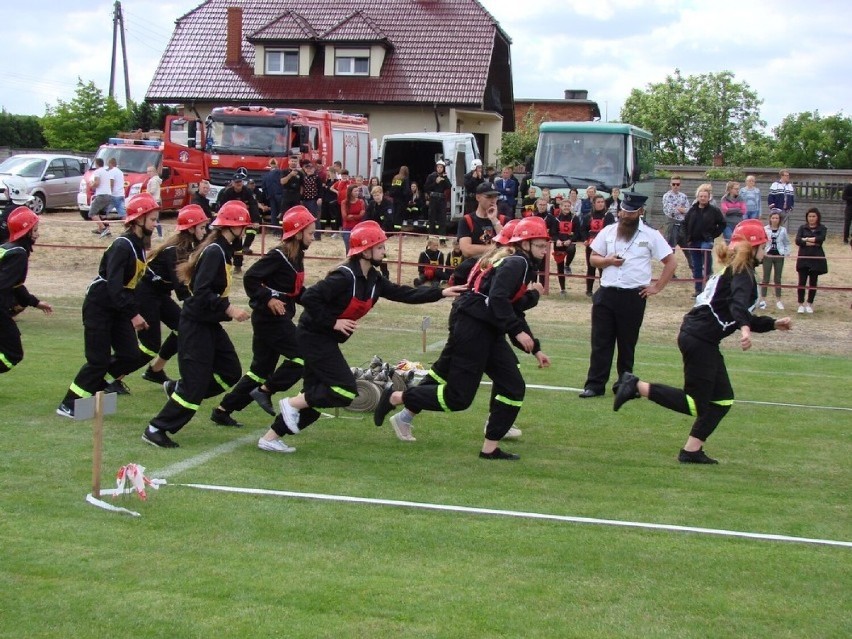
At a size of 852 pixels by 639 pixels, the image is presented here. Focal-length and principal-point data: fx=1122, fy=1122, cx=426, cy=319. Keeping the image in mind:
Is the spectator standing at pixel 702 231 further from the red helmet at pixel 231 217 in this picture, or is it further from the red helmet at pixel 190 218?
the red helmet at pixel 231 217

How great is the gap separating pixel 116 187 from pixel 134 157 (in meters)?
4.88

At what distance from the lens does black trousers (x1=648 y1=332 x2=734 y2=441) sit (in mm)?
8500

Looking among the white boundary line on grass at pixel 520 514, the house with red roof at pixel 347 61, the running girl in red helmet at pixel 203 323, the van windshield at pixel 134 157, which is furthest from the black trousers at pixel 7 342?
the house with red roof at pixel 347 61

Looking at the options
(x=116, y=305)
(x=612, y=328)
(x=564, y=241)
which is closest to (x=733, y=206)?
(x=564, y=241)

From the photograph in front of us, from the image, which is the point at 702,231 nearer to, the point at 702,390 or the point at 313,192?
the point at 313,192

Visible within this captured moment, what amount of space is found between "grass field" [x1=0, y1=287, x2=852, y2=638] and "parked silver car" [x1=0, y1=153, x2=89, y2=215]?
906 inches

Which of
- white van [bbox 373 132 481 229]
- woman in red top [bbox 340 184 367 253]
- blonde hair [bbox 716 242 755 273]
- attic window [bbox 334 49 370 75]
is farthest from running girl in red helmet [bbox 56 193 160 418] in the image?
attic window [bbox 334 49 370 75]

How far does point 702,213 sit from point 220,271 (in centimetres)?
1364

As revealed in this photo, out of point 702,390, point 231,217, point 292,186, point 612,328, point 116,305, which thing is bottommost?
point 702,390

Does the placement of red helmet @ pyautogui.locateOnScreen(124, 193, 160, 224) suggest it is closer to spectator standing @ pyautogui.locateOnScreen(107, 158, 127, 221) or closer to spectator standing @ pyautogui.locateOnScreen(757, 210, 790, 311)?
spectator standing @ pyautogui.locateOnScreen(757, 210, 790, 311)

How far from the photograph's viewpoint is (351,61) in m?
46.0

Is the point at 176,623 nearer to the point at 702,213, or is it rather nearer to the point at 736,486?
the point at 736,486

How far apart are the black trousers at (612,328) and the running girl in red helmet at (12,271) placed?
5.40m

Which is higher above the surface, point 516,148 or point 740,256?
point 516,148
